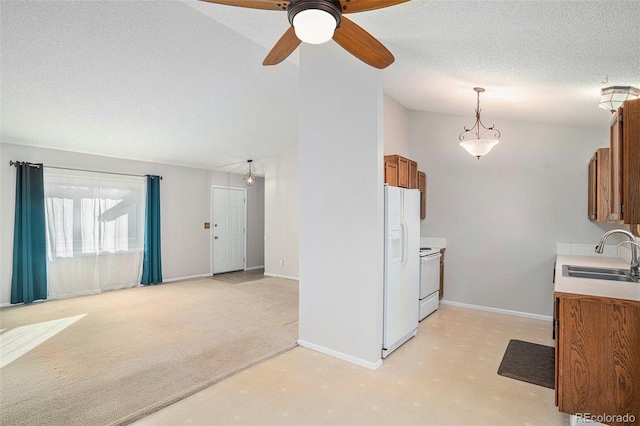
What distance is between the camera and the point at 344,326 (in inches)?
128

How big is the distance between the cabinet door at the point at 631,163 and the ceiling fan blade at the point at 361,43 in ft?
4.72

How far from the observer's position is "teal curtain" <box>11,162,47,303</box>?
4988 millimetres

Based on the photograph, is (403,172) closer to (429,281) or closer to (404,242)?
(404,242)

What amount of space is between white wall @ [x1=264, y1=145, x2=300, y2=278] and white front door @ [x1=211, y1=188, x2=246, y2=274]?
93 cm

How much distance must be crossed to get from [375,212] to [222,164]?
508 cm

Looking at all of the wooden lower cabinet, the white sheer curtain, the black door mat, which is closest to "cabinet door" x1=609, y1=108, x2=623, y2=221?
the wooden lower cabinet

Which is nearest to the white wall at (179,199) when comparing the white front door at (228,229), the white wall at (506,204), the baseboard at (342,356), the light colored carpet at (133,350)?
the white front door at (228,229)

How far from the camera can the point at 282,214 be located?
7457mm

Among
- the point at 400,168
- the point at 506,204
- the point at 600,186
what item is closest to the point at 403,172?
the point at 400,168

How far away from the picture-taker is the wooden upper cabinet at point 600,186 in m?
3.34

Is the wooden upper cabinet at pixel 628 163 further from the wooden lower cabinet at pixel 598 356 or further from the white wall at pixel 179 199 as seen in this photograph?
the white wall at pixel 179 199

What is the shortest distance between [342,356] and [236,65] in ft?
11.3

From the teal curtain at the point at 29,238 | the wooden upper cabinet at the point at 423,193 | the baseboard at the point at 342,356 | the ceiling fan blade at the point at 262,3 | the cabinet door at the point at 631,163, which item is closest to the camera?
the ceiling fan blade at the point at 262,3

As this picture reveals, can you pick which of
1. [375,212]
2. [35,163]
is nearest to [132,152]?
[35,163]
